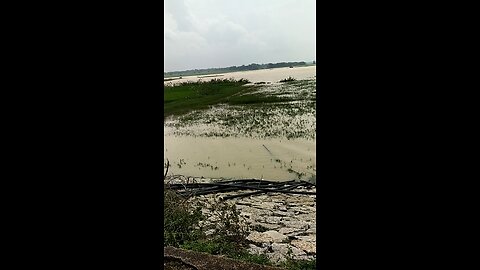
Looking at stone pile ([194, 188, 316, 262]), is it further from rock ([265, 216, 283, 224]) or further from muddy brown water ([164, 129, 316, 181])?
muddy brown water ([164, 129, 316, 181])

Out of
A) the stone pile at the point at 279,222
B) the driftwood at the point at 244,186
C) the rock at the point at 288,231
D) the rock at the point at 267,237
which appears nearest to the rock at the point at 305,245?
the stone pile at the point at 279,222

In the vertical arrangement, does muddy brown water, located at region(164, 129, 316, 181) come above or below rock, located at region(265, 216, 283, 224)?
above

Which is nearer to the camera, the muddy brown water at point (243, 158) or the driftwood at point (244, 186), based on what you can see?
the driftwood at point (244, 186)

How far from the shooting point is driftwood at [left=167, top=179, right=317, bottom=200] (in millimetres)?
6689

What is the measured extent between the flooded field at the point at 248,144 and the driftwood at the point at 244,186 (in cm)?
21

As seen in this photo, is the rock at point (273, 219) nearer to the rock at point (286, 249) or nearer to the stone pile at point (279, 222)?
the stone pile at point (279, 222)

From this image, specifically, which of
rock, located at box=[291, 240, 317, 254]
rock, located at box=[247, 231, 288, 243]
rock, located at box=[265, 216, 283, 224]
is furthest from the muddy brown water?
rock, located at box=[291, 240, 317, 254]

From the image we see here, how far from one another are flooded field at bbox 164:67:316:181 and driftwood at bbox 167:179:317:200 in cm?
21

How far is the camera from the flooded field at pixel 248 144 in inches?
308

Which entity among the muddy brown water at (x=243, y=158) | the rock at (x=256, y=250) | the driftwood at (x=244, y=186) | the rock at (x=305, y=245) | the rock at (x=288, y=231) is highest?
the muddy brown water at (x=243, y=158)

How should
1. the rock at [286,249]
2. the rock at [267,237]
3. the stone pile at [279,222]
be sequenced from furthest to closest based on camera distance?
the rock at [267,237], the stone pile at [279,222], the rock at [286,249]
